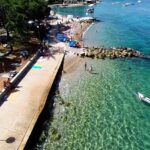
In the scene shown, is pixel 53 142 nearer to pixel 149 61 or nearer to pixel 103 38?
pixel 149 61

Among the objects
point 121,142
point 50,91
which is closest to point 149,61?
point 50,91

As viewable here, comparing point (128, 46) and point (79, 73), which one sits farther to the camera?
point (128, 46)

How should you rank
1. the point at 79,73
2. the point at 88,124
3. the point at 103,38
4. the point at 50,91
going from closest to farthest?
the point at 88,124, the point at 50,91, the point at 79,73, the point at 103,38

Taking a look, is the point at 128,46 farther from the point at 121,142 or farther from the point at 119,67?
the point at 121,142

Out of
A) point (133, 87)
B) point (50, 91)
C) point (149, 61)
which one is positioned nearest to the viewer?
point (50, 91)

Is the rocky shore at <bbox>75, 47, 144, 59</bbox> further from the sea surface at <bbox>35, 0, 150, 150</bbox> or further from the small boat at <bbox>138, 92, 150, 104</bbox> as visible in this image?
the small boat at <bbox>138, 92, 150, 104</bbox>

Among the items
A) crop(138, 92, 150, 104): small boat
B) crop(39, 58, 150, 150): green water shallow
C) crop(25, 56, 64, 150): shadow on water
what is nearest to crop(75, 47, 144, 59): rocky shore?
crop(39, 58, 150, 150): green water shallow

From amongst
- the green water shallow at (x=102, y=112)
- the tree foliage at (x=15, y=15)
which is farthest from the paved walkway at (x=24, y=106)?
the tree foliage at (x=15, y=15)

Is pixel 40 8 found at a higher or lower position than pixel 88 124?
higher
